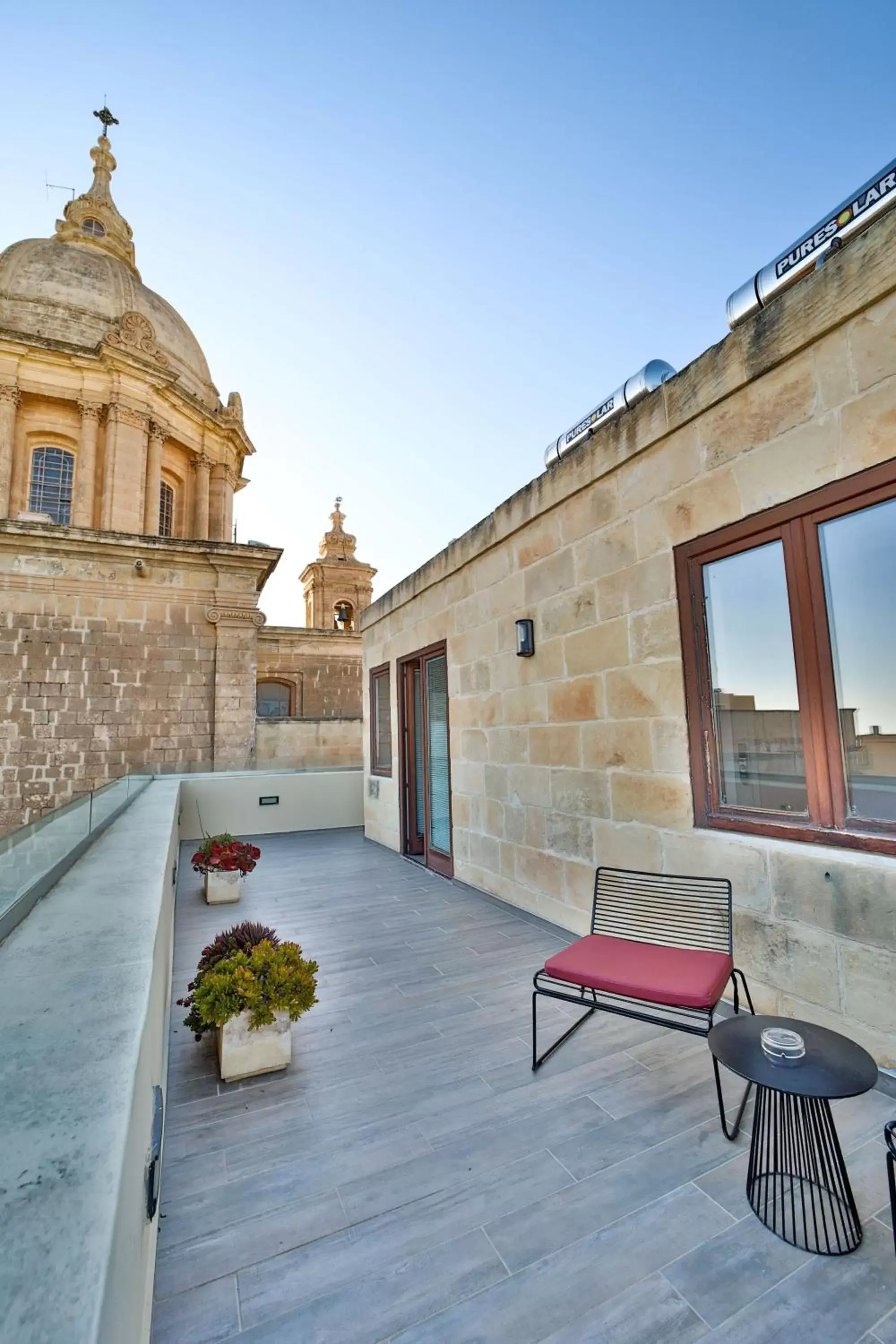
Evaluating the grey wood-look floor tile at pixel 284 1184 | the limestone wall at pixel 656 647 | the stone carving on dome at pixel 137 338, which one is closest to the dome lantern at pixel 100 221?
the stone carving on dome at pixel 137 338

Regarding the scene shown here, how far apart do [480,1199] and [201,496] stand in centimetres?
2101

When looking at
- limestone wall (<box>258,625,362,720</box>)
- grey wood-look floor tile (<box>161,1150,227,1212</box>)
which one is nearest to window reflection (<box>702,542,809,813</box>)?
grey wood-look floor tile (<box>161,1150,227,1212</box>)

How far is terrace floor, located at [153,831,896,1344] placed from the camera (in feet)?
4.15

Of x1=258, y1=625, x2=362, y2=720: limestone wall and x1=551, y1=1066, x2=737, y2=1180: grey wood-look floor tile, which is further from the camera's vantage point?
x1=258, y1=625, x2=362, y2=720: limestone wall

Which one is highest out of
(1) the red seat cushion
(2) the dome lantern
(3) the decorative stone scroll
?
(2) the dome lantern

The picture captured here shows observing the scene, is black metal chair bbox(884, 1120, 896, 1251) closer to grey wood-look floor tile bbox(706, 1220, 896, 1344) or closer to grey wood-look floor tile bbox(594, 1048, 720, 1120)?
grey wood-look floor tile bbox(706, 1220, 896, 1344)

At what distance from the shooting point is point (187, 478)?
19375mm

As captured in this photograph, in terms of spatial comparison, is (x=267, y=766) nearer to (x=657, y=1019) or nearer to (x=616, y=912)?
(x=616, y=912)

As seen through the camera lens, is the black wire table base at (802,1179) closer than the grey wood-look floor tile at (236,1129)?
Yes

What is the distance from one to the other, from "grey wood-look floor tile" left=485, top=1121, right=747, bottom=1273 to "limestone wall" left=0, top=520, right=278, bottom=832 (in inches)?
412

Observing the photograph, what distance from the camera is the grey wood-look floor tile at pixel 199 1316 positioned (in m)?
1.23

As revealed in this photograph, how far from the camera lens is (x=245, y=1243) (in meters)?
1.48

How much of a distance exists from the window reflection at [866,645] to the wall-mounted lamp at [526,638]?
1963 millimetres

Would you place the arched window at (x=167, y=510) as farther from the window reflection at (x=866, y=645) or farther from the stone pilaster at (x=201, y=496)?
the window reflection at (x=866, y=645)
